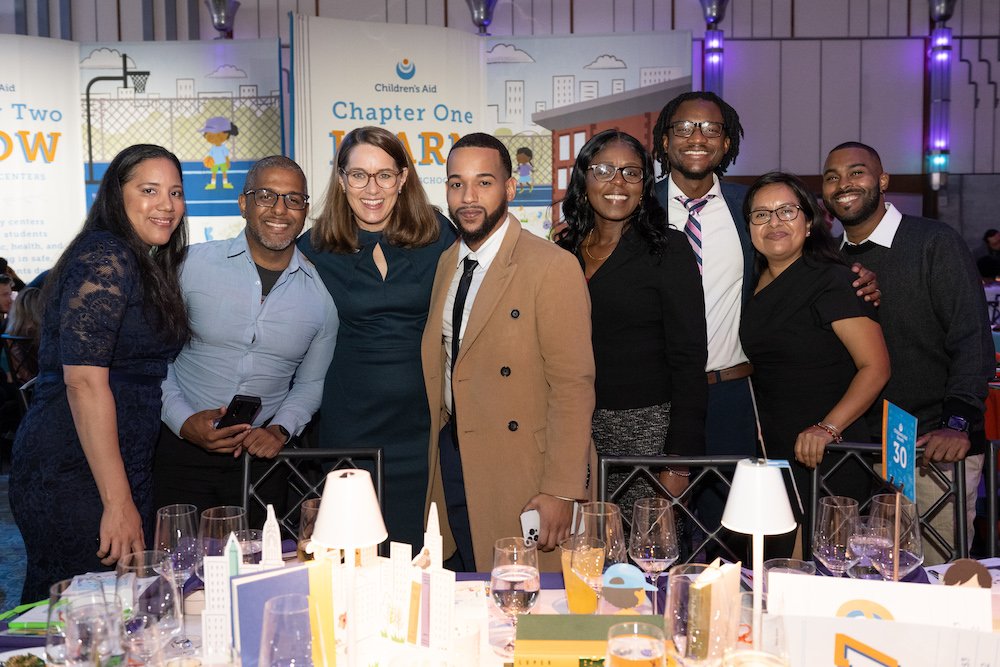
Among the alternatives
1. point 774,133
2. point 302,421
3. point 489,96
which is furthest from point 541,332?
point 774,133

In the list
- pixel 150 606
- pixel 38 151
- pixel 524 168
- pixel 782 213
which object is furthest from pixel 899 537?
pixel 38 151

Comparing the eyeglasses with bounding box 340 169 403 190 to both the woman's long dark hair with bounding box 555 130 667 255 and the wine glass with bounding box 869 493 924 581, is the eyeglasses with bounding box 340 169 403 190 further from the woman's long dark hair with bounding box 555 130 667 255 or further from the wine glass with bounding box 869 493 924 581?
the wine glass with bounding box 869 493 924 581

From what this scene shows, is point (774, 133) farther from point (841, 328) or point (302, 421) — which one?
point (302, 421)

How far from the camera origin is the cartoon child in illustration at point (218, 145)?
8.08 m

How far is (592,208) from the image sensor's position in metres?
2.96

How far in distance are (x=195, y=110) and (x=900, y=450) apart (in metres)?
7.69

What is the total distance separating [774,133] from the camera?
31.0 ft

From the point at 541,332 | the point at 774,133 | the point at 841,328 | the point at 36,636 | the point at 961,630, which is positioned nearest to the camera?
the point at 961,630

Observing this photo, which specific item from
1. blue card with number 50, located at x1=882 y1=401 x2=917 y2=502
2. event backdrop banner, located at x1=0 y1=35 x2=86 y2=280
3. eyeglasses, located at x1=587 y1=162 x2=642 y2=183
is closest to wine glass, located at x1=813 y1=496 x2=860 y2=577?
blue card with number 50, located at x1=882 y1=401 x2=917 y2=502

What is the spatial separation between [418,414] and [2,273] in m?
5.83

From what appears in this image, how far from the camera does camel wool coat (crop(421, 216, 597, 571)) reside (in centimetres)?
249

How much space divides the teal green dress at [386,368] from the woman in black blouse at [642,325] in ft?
1.91

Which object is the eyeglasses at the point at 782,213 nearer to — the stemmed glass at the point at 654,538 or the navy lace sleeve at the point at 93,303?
the stemmed glass at the point at 654,538

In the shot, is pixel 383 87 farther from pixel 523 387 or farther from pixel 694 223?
pixel 523 387
